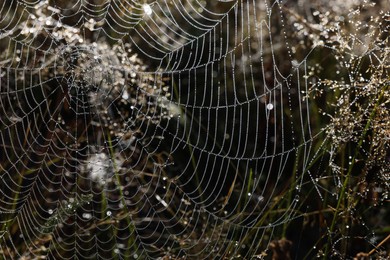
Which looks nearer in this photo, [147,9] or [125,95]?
[125,95]

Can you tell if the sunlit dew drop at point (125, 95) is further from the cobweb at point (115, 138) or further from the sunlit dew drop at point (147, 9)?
the sunlit dew drop at point (147, 9)

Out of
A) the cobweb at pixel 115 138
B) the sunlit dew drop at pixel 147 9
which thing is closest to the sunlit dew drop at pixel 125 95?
the cobweb at pixel 115 138

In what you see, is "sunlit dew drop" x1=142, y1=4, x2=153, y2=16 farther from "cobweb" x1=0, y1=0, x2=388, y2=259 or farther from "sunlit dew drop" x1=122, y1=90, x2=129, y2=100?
"sunlit dew drop" x1=122, y1=90, x2=129, y2=100

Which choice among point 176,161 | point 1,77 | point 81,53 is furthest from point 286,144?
point 1,77

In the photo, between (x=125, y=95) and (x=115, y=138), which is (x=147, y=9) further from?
(x=115, y=138)

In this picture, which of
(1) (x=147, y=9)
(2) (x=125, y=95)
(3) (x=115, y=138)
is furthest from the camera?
(1) (x=147, y=9)

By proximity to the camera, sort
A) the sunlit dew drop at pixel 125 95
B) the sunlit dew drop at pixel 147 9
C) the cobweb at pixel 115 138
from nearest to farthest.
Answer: the cobweb at pixel 115 138 → the sunlit dew drop at pixel 125 95 → the sunlit dew drop at pixel 147 9

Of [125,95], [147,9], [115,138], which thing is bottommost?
[115,138]

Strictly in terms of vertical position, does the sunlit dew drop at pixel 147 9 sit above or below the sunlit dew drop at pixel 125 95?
above

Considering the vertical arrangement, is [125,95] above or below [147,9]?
below

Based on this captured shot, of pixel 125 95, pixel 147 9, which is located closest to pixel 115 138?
pixel 125 95

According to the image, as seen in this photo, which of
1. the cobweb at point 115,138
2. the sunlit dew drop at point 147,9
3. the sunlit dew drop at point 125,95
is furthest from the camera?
the sunlit dew drop at point 147,9

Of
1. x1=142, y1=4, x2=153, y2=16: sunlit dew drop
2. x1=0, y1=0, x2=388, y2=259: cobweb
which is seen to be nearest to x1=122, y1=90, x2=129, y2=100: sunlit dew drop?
x1=0, y1=0, x2=388, y2=259: cobweb
